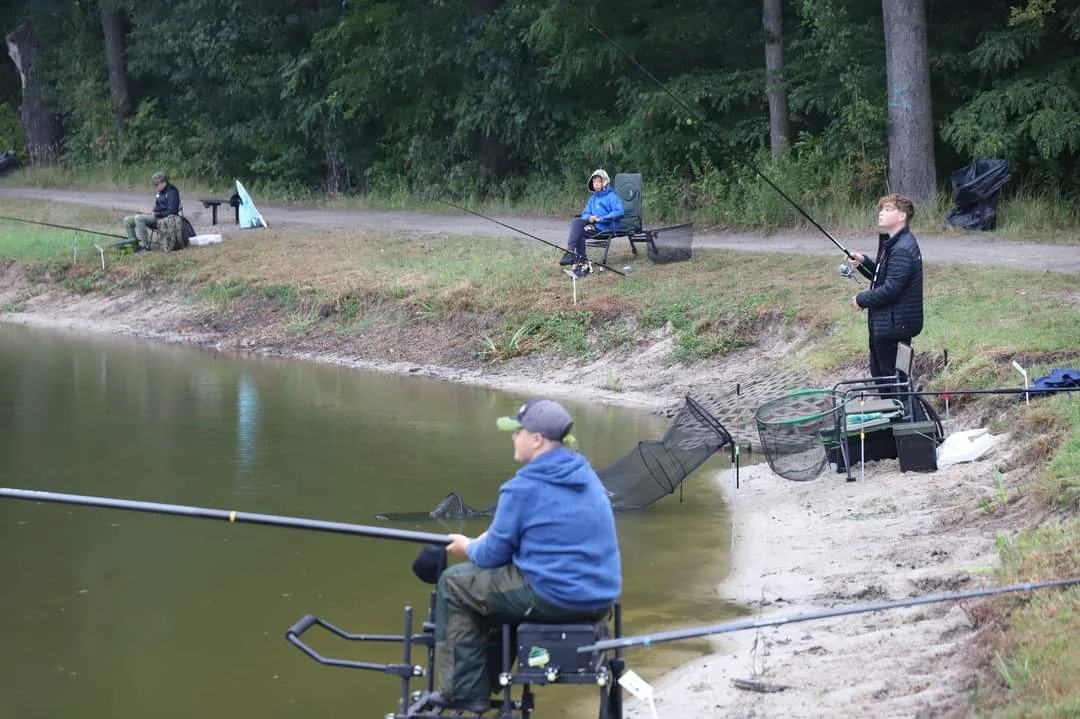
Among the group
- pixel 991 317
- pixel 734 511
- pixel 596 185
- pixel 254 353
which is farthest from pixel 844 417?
pixel 254 353

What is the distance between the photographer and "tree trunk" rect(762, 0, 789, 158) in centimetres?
2139

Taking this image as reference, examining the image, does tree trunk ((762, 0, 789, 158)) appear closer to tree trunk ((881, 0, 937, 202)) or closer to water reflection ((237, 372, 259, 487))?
tree trunk ((881, 0, 937, 202))

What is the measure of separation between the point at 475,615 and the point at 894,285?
4.77 meters

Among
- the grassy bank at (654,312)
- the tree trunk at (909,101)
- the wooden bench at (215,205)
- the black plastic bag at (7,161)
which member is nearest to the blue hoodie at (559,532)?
the grassy bank at (654,312)

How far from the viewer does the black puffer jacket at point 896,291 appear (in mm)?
9531

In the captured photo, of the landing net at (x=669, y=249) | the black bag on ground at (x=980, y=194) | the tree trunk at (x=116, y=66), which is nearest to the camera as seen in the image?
the landing net at (x=669, y=249)

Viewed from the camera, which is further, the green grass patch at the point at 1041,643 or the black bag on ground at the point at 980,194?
the black bag on ground at the point at 980,194

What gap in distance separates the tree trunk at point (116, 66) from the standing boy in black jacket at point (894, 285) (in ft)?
91.6

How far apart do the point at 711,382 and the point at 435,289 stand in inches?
196

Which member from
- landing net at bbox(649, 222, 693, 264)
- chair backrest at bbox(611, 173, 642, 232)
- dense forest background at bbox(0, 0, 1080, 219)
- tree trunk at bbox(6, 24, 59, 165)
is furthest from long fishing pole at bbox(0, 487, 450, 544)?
tree trunk at bbox(6, 24, 59, 165)

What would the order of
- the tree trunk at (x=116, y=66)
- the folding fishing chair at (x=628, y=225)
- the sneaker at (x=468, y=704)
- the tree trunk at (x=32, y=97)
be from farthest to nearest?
1. the tree trunk at (x=32, y=97)
2. the tree trunk at (x=116, y=66)
3. the folding fishing chair at (x=628, y=225)
4. the sneaker at (x=468, y=704)

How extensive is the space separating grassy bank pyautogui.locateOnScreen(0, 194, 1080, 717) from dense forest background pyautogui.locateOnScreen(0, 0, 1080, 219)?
5.84ft

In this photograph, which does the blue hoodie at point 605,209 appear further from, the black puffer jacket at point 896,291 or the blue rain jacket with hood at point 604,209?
the black puffer jacket at point 896,291

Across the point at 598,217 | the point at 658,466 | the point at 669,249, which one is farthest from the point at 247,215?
the point at 658,466
